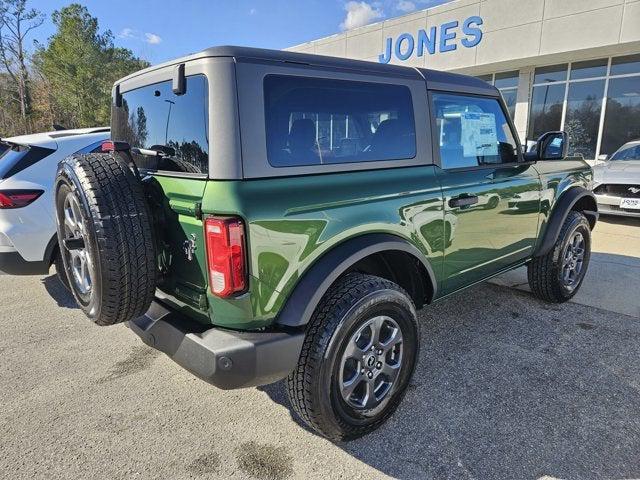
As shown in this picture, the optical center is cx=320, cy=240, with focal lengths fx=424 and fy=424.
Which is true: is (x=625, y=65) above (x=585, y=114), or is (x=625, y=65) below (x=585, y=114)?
above

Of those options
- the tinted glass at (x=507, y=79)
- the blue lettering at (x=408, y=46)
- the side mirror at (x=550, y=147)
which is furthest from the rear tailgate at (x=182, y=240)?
the blue lettering at (x=408, y=46)

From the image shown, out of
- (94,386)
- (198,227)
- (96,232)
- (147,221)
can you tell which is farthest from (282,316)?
(94,386)

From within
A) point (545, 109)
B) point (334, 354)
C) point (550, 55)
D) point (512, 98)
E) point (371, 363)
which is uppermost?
point (550, 55)

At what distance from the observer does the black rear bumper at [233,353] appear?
1838 millimetres

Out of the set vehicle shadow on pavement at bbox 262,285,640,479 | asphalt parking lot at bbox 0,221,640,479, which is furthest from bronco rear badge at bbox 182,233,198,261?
vehicle shadow on pavement at bbox 262,285,640,479

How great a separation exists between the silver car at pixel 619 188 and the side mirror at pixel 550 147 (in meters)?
4.99

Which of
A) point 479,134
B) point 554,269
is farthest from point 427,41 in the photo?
point 479,134

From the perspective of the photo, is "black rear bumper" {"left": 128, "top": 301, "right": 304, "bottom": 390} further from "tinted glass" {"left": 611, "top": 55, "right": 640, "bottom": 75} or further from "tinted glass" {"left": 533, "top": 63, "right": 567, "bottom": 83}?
"tinted glass" {"left": 533, "top": 63, "right": 567, "bottom": 83}

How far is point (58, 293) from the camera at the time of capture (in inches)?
177

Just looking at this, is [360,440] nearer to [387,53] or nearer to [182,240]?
[182,240]

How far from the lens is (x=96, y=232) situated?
1.90 m

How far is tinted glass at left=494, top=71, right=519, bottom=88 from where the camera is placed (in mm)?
13164

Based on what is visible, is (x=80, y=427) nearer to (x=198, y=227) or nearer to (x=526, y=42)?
(x=198, y=227)

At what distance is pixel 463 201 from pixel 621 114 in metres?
11.2
